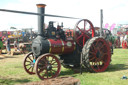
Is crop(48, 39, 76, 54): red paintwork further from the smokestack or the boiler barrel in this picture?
the smokestack

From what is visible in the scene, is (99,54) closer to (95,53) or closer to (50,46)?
(95,53)

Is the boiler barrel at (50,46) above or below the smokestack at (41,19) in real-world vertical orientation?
below

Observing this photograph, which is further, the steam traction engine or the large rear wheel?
the large rear wheel

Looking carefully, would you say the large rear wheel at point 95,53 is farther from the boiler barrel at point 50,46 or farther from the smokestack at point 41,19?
the smokestack at point 41,19

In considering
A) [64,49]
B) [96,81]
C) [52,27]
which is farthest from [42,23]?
[96,81]

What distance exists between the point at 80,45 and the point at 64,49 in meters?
0.91

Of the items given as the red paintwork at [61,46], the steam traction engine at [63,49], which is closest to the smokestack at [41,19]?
the steam traction engine at [63,49]

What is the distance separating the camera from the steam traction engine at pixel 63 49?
582 cm

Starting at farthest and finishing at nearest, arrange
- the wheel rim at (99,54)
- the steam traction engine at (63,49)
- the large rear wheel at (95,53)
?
the wheel rim at (99,54) → the large rear wheel at (95,53) → the steam traction engine at (63,49)

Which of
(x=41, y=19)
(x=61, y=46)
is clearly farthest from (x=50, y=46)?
(x=41, y=19)

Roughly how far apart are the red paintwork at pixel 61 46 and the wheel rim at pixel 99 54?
2.61ft

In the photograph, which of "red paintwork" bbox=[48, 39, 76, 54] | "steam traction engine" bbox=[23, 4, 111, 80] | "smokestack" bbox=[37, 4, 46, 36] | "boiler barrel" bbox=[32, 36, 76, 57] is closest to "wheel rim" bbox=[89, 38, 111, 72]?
"steam traction engine" bbox=[23, 4, 111, 80]

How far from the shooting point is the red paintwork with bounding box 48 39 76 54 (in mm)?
6102

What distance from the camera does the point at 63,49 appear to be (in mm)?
6398
